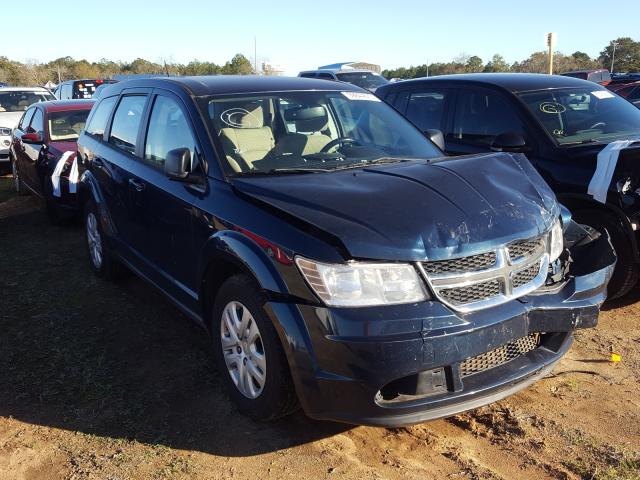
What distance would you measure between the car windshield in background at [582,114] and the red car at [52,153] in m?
5.27

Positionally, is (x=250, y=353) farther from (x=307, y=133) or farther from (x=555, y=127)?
(x=555, y=127)

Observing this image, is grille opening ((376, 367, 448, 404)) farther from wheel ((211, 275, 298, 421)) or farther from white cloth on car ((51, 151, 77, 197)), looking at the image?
white cloth on car ((51, 151, 77, 197))

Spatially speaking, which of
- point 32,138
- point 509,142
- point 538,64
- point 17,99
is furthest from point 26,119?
point 538,64

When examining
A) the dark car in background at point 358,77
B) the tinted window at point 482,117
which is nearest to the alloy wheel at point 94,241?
the tinted window at point 482,117

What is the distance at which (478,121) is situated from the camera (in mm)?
5820

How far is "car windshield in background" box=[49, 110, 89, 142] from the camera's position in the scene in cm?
826

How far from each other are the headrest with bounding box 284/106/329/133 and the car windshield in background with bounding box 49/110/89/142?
17.2ft

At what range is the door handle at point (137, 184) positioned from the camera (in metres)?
4.26

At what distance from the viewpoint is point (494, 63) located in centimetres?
4800

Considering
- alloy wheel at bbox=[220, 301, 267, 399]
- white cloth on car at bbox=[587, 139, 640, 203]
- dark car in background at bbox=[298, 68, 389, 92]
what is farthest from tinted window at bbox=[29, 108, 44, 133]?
dark car in background at bbox=[298, 68, 389, 92]

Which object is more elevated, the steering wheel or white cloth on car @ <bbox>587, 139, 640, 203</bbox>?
the steering wheel

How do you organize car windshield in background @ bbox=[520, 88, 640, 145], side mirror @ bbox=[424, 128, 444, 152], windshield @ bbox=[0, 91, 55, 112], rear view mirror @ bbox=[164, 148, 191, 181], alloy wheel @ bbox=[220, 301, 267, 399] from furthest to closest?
windshield @ bbox=[0, 91, 55, 112] → car windshield in background @ bbox=[520, 88, 640, 145] → side mirror @ bbox=[424, 128, 444, 152] → rear view mirror @ bbox=[164, 148, 191, 181] → alloy wheel @ bbox=[220, 301, 267, 399]

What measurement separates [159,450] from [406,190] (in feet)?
5.93

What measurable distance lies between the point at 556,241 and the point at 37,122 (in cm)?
789
